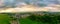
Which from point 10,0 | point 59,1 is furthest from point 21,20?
point 59,1

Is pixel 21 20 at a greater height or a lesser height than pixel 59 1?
lesser

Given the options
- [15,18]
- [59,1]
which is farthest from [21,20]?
[59,1]

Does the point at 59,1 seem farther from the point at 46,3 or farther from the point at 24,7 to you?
the point at 24,7

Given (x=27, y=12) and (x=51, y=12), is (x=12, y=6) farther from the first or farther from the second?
(x=51, y=12)

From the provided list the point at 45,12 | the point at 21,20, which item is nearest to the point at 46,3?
the point at 45,12

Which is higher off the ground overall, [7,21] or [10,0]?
[10,0]

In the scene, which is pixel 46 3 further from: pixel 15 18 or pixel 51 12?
pixel 15 18

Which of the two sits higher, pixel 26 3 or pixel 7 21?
pixel 26 3
